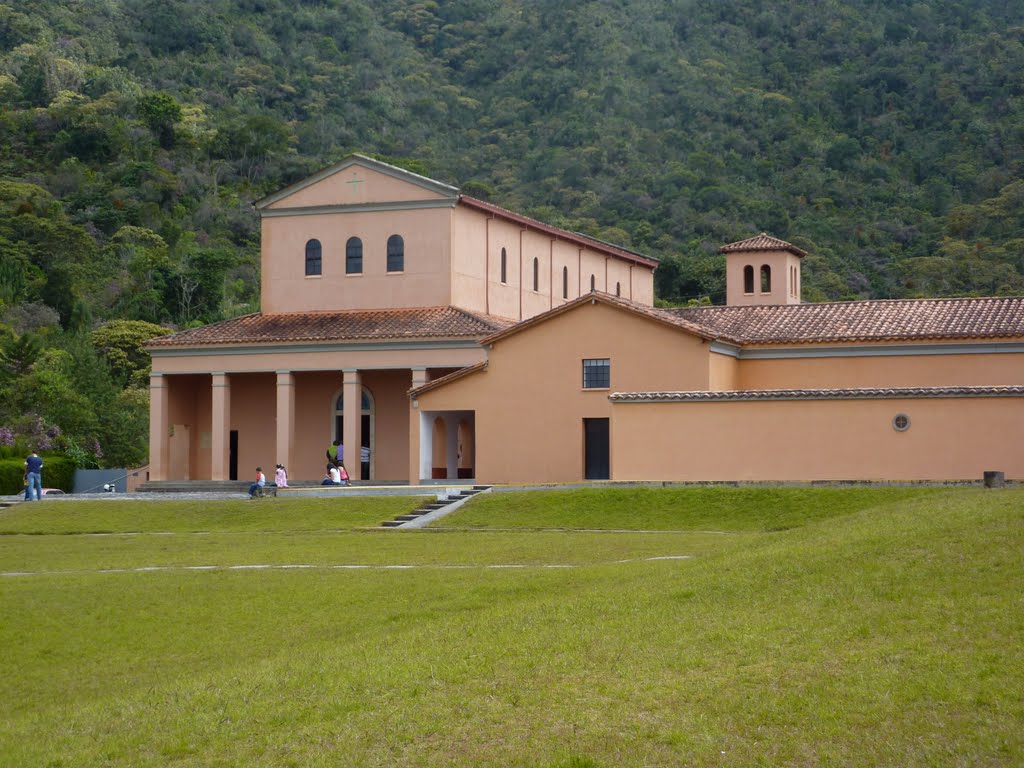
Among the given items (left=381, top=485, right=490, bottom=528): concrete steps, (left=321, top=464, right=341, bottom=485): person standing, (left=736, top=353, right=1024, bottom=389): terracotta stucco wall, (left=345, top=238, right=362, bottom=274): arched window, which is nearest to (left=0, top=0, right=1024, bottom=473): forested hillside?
(left=345, top=238, right=362, bottom=274): arched window

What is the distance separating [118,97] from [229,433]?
61.0 metres

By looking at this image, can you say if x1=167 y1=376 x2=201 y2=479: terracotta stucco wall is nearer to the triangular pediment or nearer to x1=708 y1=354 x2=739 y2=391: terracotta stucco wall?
the triangular pediment

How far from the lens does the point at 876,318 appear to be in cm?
4603

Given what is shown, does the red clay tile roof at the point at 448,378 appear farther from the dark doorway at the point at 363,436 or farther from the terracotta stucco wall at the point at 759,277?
the terracotta stucco wall at the point at 759,277

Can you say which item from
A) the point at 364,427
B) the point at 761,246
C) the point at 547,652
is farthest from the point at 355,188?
the point at 547,652

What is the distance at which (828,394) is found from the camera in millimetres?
37375

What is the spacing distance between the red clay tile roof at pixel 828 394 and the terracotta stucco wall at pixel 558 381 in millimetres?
3060

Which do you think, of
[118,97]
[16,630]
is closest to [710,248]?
[118,97]

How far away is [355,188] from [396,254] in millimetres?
2722

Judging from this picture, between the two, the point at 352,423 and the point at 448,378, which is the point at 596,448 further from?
the point at 352,423

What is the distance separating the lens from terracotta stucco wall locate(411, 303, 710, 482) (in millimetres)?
42906

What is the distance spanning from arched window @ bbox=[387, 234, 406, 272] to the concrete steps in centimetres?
1324

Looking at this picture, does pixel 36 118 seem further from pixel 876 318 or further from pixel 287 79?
pixel 876 318

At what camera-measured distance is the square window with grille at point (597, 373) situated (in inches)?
1715
